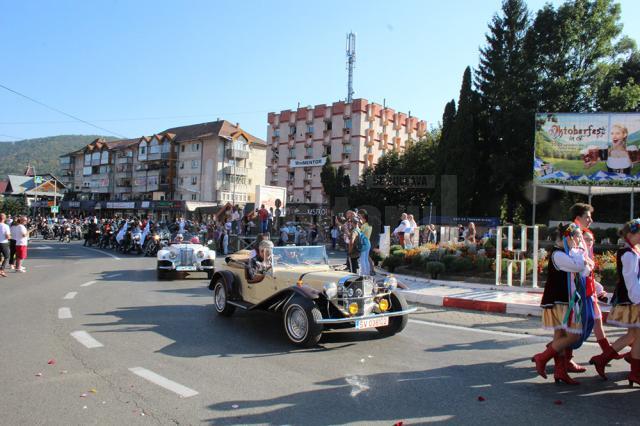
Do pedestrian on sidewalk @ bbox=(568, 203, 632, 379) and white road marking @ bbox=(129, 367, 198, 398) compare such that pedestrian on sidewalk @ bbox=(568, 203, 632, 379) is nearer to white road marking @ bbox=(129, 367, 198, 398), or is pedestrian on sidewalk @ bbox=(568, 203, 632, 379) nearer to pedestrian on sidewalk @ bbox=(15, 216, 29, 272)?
white road marking @ bbox=(129, 367, 198, 398)

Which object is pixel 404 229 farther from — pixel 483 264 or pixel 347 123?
pixel 347 123

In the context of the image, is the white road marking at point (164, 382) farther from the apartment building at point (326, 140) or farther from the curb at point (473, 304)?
the apartment building at point (326, 140)

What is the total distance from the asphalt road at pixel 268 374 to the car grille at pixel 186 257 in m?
5.27

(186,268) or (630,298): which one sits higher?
(630,298)

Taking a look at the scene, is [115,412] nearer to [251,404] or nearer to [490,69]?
[251,404]

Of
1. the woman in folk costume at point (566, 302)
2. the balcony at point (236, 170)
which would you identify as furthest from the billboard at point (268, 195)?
the balcony at point (236, 170)

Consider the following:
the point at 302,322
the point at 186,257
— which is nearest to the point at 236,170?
the point at 186,257

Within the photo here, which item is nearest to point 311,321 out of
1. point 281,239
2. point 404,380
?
point 404,380

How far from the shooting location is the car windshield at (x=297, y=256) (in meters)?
8.07

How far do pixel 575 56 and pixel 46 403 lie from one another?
40834mm

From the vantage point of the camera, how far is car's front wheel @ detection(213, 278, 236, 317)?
8781 mm

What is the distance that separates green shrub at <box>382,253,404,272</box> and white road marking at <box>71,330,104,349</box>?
Answer: 9791 millimetres

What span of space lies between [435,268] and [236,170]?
6618cm

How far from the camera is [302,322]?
22.1ft
